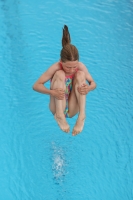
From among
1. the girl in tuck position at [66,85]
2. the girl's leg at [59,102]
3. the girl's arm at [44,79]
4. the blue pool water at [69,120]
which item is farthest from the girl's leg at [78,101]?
the blue pool water at [69,120]

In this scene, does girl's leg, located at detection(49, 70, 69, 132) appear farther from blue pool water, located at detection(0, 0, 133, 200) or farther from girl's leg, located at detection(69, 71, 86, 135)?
blue pool water, located at detection(0, 0, 133, 200)

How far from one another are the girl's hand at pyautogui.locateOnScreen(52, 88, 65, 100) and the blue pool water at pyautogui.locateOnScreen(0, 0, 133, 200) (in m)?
1.10

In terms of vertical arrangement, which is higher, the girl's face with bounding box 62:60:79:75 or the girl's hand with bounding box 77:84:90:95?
the girl's face with bounding box 62:60:79:75

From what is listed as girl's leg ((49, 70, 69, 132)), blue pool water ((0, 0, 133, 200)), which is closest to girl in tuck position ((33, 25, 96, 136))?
girl's leg ((49, 70, 69, 132))

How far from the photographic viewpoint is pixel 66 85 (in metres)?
3.58

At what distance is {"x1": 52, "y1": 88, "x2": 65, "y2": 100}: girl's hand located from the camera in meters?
3.39

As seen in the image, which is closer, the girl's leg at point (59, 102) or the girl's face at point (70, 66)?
the girl's face at point (70, 66)

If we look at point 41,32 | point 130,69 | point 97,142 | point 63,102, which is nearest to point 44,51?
point 41,32

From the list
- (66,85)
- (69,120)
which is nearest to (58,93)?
(66,85)

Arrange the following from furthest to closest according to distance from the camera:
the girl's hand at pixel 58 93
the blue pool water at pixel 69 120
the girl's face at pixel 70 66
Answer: the blue pool water at pixel 69 120 → the girl's hand at pixel 58 93 → the girl's face at pixel 70 66

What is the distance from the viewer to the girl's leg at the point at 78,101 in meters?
3.46

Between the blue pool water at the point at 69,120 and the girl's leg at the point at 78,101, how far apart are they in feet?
2.52

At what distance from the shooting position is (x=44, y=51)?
5.45 metres

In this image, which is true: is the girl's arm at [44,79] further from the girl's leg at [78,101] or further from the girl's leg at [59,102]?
the girl's leg at [78,101]
